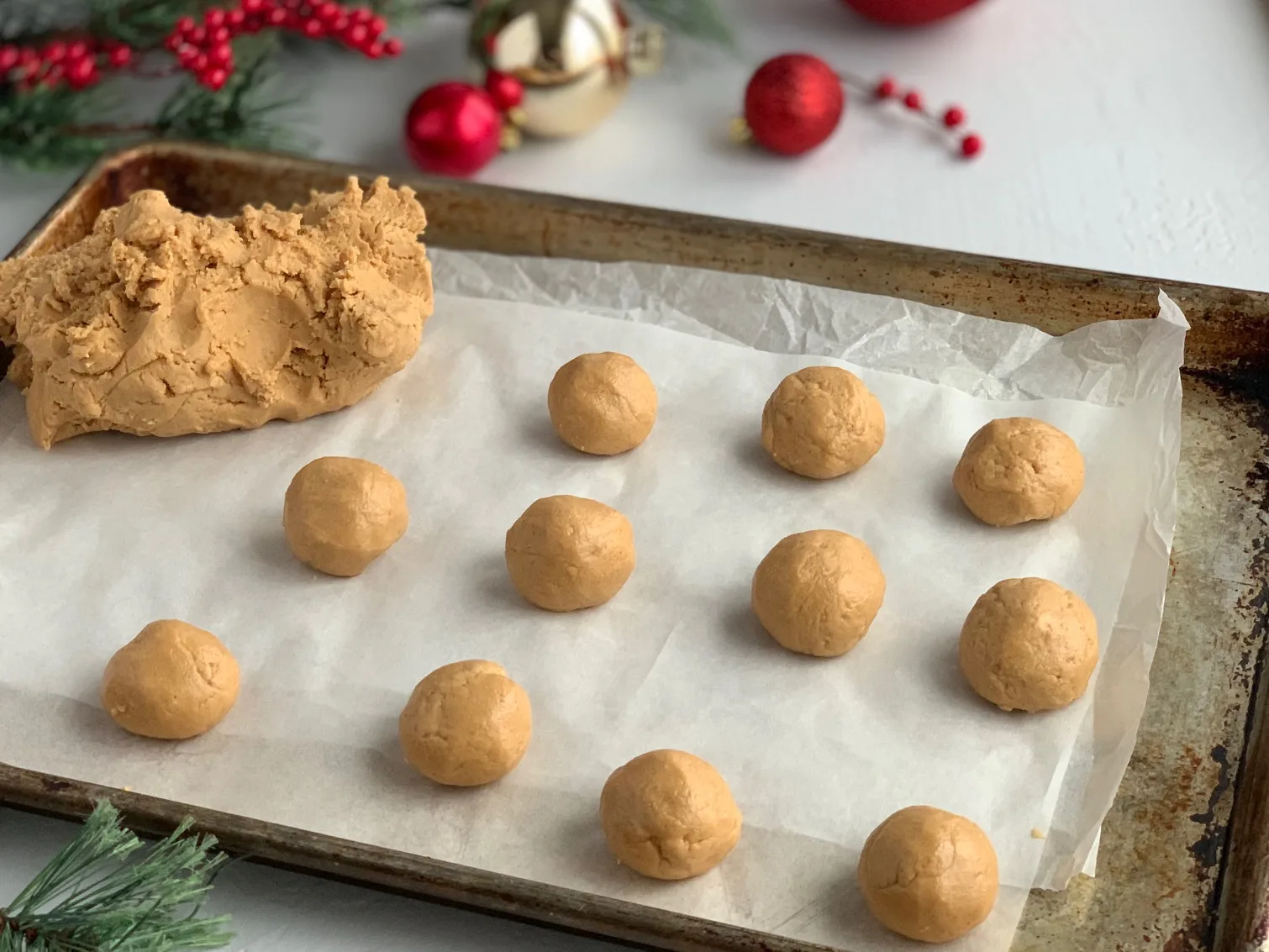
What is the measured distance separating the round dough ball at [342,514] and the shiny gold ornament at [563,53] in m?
1.02

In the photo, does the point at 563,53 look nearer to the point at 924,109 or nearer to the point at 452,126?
the point at 452,126

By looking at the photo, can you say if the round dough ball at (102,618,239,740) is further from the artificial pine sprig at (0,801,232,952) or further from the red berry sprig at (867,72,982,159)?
the red berry sprig at (867,72,982,159)

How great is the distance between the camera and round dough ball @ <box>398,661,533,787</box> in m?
1.68

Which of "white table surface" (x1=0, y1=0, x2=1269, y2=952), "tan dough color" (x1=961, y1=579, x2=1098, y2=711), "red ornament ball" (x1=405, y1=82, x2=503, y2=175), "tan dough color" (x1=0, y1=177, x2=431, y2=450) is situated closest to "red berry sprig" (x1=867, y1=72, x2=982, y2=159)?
"white table surface" (x1=0, y1=0, x2=1269, y2=952)

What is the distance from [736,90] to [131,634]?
1792mm

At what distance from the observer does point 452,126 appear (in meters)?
2.68

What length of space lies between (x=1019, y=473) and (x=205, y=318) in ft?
3.74

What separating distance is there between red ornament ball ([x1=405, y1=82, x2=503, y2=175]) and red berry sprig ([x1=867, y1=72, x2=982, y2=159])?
80cm

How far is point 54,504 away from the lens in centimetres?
205

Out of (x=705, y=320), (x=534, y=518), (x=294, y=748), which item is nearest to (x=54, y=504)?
(x=294, y=748)

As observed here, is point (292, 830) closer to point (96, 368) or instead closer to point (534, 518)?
point (534, 518)

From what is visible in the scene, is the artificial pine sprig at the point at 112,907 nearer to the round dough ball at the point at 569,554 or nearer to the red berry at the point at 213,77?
the round dough ball at the point at 569,554

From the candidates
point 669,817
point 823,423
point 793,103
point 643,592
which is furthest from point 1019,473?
point 793,103

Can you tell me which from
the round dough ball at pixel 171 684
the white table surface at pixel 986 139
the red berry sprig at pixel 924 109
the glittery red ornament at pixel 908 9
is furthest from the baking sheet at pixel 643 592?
the glittery red ornament at pixel 908 9
